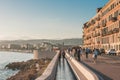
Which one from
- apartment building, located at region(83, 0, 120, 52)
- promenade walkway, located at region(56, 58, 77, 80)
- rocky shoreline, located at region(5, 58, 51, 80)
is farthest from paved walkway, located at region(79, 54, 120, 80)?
apartment building, located at region(83, 0, 120, 52)

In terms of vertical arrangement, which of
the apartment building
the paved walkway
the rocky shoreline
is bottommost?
the rocky shoreline

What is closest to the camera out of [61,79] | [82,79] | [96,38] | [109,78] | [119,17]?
[109,78]

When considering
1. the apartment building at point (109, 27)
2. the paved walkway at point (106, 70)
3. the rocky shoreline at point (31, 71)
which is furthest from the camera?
the apartment building at point (109, 27)

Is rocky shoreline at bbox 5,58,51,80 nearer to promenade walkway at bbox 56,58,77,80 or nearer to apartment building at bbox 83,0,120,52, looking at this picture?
promenade walkway at bbox 56,58,77,80

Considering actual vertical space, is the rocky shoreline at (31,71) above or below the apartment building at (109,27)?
below

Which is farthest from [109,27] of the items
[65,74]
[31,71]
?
[65,74]

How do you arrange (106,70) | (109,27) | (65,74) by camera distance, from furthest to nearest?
(109,27) < (65,74) < (106,70)

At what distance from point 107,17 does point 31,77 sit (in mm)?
67953

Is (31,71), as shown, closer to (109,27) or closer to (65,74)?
(65,74)

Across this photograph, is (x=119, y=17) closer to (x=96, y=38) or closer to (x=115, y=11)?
(x=115, y=11)

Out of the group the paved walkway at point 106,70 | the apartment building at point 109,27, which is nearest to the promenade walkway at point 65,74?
the paved walkway at point 106,70

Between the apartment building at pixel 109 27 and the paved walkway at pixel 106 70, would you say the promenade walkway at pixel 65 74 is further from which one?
the apartment building at pixel 109 27

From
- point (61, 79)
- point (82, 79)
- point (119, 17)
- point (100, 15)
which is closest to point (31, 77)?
point (61, 79)

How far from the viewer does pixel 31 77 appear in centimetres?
4109
